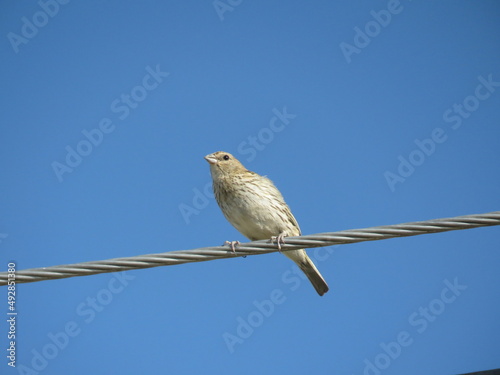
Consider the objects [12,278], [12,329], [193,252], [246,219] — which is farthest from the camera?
[246,219]

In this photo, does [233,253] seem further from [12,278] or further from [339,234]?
[12,278]

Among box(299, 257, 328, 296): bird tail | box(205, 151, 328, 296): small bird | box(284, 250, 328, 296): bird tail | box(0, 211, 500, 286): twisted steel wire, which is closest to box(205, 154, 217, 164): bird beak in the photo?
box(205, 151, 328, 296): small bird

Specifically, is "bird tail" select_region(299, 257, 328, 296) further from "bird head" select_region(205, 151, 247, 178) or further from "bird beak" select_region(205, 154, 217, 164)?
"bird beak" select_region(205, 154, 217, 164)

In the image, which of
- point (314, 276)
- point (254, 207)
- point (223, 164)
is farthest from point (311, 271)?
point (223, 164)

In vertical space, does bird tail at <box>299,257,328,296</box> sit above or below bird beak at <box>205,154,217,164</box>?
below

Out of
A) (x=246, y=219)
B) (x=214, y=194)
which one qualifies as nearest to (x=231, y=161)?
(x=214, y=194)

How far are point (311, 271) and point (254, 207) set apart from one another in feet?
3.64

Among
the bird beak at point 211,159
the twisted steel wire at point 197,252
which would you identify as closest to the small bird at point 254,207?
the bird beak at point 211,159

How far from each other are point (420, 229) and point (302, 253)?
2680 millimetres

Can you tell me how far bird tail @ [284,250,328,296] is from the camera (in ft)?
21.4

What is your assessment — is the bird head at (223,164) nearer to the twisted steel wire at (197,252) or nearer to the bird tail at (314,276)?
the bird tail at (314,276)

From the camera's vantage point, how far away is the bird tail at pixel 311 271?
6527 millimetres

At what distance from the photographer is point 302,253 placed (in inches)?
255

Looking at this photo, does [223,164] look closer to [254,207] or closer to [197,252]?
[254,207]
